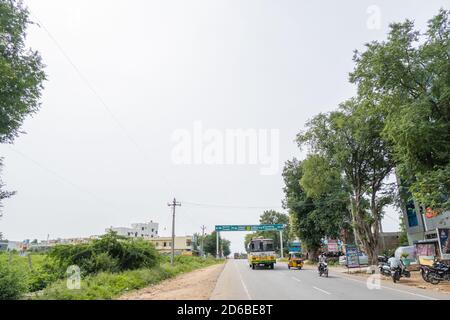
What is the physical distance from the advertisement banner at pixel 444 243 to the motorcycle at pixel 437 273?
4912 mm

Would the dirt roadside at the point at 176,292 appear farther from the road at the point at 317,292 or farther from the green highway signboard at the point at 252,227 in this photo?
the green highway signboard at the point at 252,227

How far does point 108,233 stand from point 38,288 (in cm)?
573

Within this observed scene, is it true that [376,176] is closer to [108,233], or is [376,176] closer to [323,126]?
[323,126]

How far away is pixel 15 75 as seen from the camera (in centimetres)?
1498

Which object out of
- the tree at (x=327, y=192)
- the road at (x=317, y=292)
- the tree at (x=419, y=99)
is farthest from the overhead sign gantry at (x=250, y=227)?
the road at (x=317, y=292)

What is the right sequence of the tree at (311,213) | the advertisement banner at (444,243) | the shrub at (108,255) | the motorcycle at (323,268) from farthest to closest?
the tree at (311,213)
the motorcycle at (323,268)
the advertisement banner at (444,243)
the shrub at (108,255)

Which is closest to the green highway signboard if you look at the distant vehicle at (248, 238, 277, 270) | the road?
the distant vehicle at (248, 238, 277, 270)

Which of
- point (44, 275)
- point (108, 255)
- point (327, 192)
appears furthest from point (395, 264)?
point (327, 192)

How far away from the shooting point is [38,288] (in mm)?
17875

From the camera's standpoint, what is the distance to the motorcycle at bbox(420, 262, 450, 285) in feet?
53.9

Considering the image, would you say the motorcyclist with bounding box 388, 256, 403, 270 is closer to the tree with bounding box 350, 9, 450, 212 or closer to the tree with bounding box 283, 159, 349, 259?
the tree with bounding box 350, 9, 450, 212

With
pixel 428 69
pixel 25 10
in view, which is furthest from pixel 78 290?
pixel 428 69

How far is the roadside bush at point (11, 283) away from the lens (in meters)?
11.8

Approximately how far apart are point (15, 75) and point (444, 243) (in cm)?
2810
